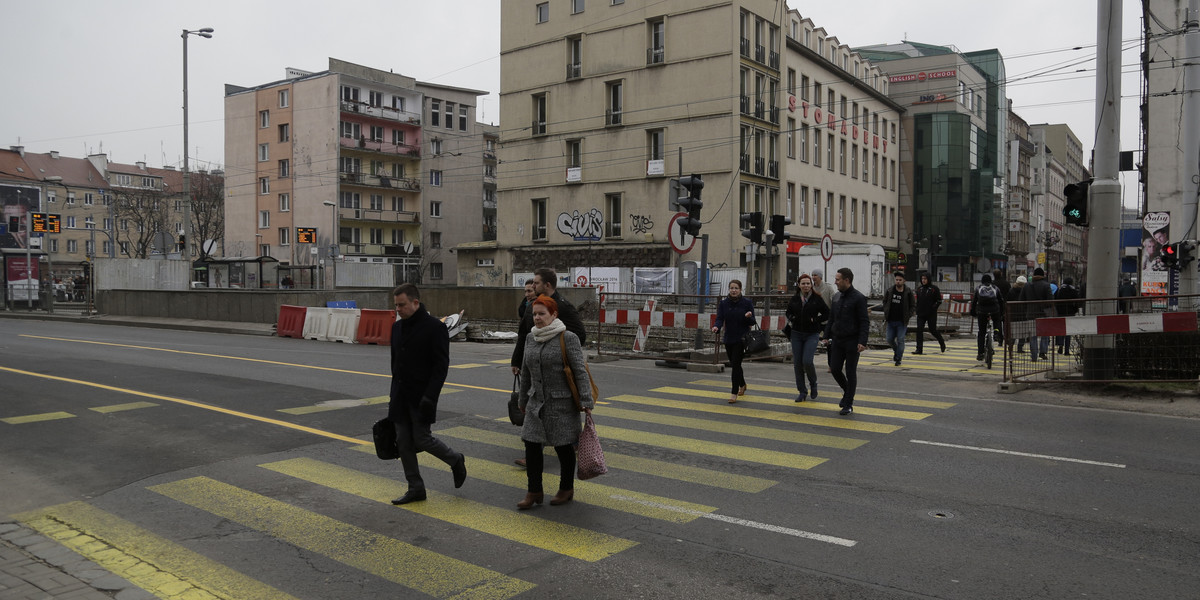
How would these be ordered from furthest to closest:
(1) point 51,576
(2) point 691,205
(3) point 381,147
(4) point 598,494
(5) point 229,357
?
(3) point 381,147, (5) point 229,357, (2) point 691,205, (4) point 598,494, (1) point 51,576

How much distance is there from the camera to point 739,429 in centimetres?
921

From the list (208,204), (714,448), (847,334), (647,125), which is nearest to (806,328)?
(847,334)

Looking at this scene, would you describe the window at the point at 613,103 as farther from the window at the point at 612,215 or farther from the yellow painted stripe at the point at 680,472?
the yellow painted stripe at the point at 680,472

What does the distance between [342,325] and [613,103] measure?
1128 inches

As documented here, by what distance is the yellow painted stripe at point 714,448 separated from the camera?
7.62 metres

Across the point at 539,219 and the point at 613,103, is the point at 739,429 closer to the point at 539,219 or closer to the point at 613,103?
the point at 613,103

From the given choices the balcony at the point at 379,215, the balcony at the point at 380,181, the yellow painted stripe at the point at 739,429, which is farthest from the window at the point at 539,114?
the yellow painted stripe at the point at 739,429

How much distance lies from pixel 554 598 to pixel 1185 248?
2023 centimetres

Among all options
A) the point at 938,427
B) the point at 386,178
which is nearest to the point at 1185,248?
the point at 938,427

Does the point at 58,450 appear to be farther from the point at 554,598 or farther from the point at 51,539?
the point at 554,598

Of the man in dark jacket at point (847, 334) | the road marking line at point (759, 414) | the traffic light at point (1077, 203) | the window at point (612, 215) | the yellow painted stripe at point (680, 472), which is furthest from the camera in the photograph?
the window at point (612, 215)

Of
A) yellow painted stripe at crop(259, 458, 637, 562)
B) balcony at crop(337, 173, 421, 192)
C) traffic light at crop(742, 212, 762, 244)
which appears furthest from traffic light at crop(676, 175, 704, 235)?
balcony at crop(337, 173, 421, 192)

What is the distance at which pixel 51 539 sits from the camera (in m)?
5.55

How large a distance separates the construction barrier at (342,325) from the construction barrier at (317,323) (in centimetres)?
10
